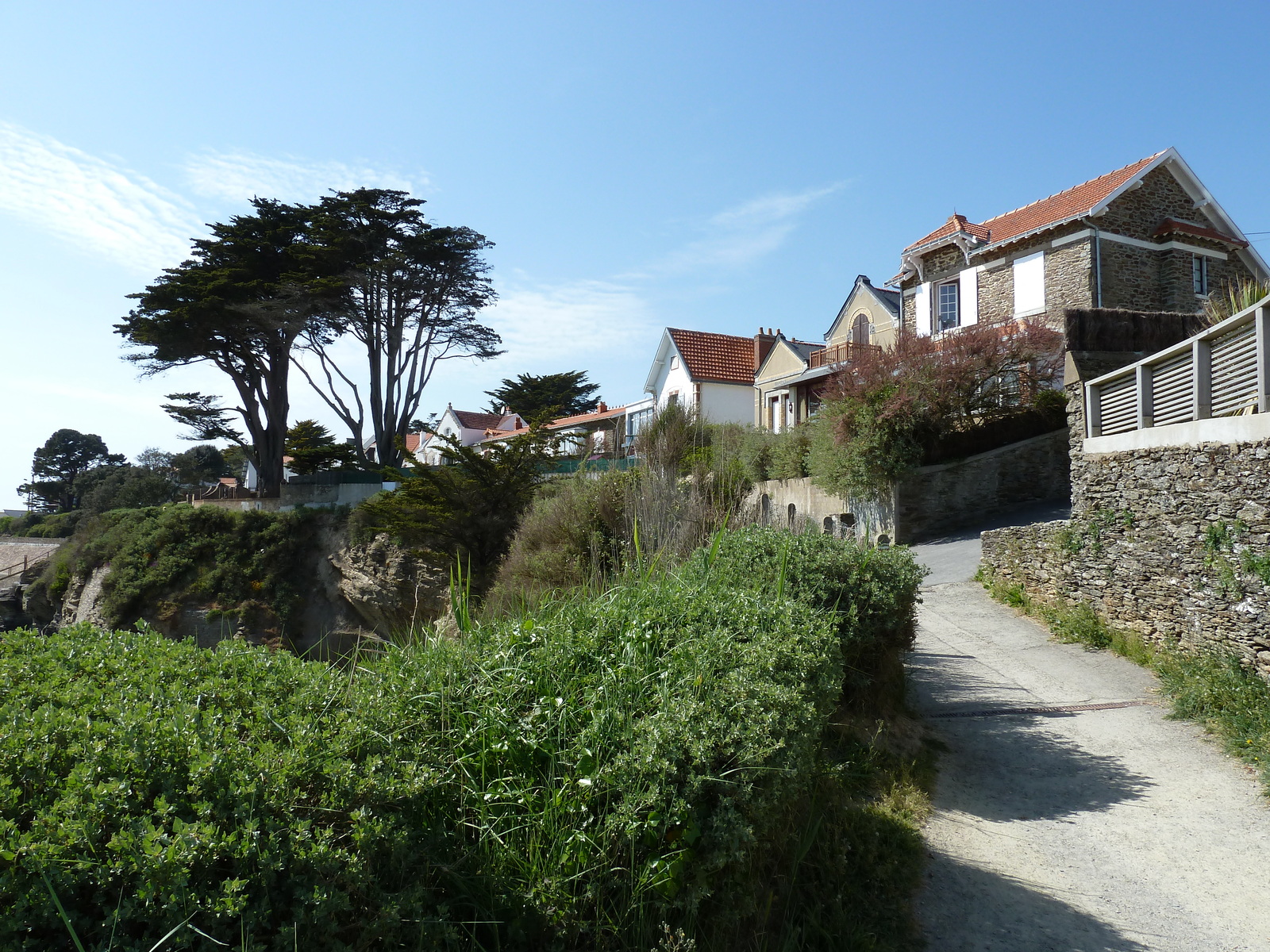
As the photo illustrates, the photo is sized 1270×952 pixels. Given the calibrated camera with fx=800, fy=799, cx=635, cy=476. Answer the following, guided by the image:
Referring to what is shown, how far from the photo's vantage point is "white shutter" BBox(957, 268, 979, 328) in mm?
25797

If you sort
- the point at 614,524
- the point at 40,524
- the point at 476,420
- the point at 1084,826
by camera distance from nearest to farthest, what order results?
the point at 1084,826 → the point at 614,524 → the point at 40,524 → the point at 476,420

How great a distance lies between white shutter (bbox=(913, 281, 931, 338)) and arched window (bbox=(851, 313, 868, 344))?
14.5ft

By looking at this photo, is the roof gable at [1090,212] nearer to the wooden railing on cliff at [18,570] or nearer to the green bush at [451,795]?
the green bush at [451,795]

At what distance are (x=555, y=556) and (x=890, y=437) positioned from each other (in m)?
9.56

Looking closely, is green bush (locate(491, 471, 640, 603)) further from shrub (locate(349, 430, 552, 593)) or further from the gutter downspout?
the gutter downspout

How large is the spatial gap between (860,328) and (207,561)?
1066 inches

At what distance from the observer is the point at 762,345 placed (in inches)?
1612

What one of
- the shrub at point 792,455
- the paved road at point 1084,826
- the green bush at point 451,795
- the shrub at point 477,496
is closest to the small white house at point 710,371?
the shrub at point 792,455

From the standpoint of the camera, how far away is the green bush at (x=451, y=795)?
5.96ft

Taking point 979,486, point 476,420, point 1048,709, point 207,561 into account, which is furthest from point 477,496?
point 476,420

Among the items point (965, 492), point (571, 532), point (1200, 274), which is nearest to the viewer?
point (571, 532)

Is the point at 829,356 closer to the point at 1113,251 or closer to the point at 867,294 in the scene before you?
the point at 867,294

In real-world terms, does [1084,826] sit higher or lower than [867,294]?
lower

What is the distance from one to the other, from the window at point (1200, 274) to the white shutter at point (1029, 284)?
4236mm
